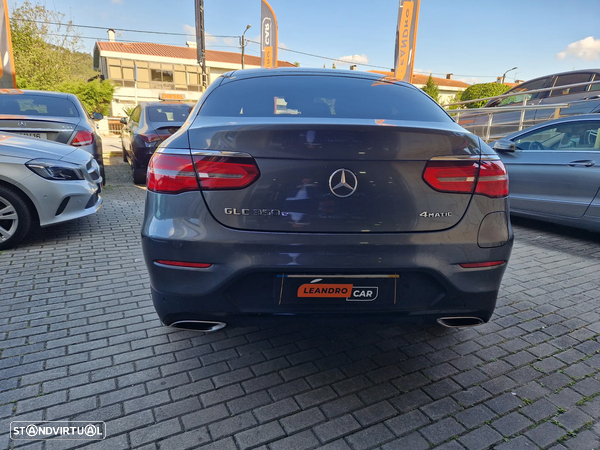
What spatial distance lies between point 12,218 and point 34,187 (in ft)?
1.24

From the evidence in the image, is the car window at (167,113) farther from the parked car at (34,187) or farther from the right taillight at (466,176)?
the right taillight at (466,176)

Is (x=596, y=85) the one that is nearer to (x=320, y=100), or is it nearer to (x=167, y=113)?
(x=167, y=113)

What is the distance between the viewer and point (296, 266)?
1820mm

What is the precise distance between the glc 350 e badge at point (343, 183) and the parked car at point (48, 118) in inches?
217

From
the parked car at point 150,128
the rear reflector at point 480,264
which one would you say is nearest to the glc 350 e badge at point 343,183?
the rear reflector at point 480,264

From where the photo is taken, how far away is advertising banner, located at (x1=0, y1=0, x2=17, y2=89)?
1075 cm

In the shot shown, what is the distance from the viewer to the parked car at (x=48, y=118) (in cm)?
580

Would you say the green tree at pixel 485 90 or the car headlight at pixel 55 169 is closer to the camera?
the car headlight at pixel 55 169

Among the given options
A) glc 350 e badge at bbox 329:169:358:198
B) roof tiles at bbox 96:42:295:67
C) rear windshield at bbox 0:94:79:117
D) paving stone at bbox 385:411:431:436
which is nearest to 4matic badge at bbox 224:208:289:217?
glc 350 e badge at bbox 329:169:358:198

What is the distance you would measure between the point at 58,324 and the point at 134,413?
3.85 ft

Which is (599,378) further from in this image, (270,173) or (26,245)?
(26,245)

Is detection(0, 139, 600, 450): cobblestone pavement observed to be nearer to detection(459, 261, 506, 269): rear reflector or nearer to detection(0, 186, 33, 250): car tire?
detection(459, 261, 506, 269): rear reflector

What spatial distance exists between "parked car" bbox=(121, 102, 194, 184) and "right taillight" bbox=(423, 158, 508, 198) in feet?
21.5

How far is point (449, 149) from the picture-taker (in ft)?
6.16
